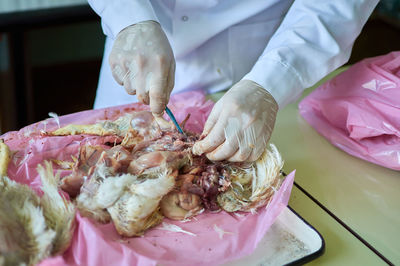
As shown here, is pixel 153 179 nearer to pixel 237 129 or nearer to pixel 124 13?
pixel 237 129

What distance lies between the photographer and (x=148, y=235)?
92cm

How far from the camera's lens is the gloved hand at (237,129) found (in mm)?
1022

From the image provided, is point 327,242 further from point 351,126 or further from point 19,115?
point 19,115

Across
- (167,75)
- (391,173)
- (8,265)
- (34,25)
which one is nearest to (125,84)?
(167,75)

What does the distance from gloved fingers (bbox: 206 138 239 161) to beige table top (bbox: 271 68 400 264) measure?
0.83ft

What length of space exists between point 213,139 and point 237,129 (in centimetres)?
6

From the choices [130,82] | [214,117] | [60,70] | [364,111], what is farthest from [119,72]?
[60,70]

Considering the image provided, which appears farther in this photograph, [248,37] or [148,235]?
[248,37]

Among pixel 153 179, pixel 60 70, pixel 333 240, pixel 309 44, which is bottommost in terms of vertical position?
pixel 60 70

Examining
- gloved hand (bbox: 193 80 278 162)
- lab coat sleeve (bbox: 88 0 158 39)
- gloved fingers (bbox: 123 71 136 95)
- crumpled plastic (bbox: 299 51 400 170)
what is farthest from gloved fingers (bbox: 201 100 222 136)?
crumpled plastic (bbox: 299 51 400 170)

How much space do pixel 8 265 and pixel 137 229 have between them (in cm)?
26

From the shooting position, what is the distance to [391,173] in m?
1.24

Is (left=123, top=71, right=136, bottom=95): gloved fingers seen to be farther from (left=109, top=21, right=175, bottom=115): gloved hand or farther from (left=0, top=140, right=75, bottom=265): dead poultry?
(left=0, top=140, right=75, bottom=265): dead poultry

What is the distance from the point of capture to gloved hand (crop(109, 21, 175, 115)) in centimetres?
109
